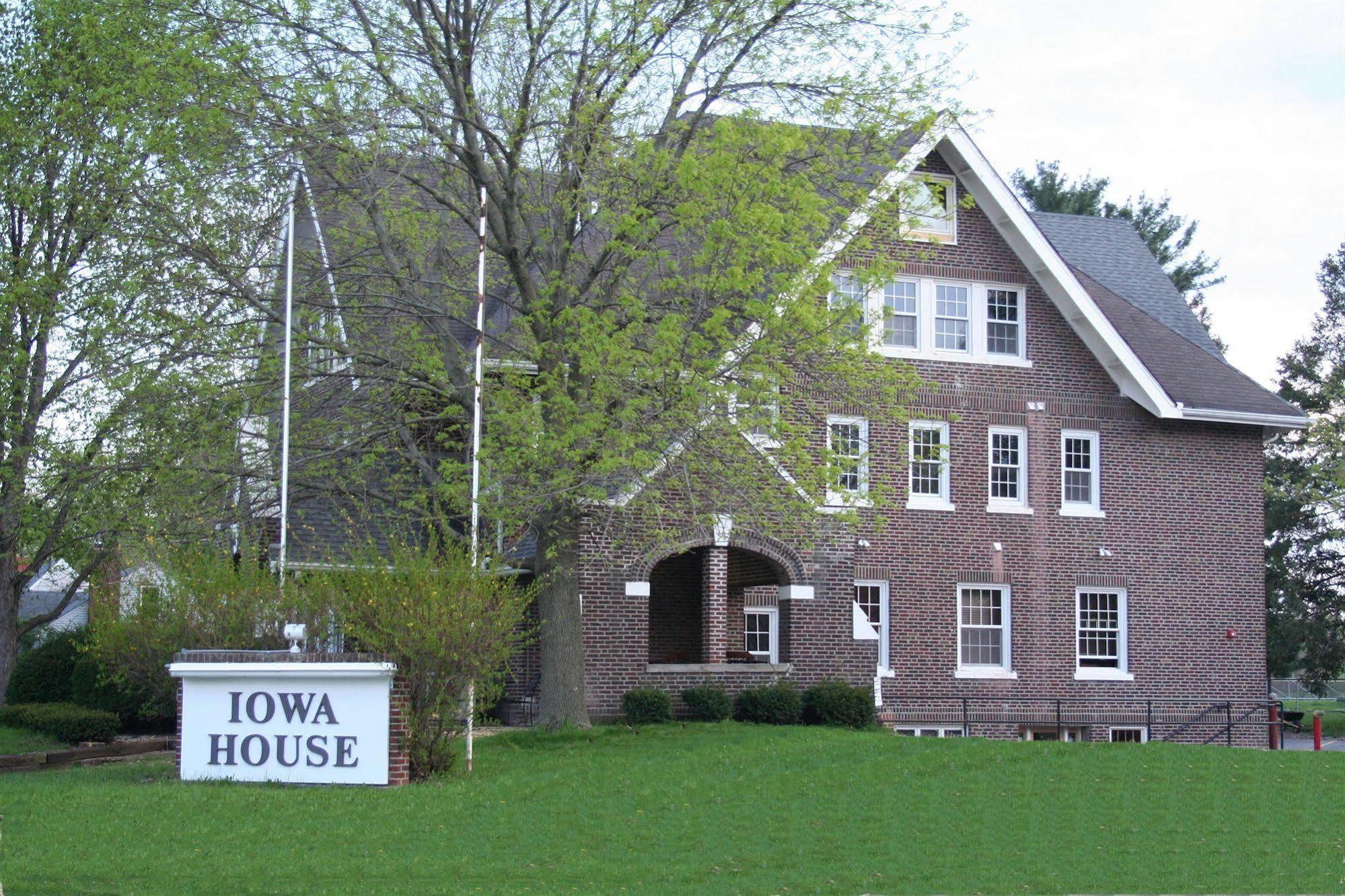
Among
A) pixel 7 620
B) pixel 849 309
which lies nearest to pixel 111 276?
pixel 7 620

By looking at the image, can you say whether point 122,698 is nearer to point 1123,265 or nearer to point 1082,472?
point 1082,472

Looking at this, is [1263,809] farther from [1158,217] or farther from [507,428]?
[1158,217]

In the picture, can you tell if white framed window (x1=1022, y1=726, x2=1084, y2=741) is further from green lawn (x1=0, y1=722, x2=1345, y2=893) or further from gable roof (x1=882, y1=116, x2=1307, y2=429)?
green lawn (x1=0, y1=722, x2=1345, y2=893)

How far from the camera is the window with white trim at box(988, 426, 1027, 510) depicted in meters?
29.2

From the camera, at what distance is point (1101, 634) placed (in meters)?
29.6

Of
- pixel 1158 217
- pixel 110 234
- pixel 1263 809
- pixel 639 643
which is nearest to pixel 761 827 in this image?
pixel 1263 809

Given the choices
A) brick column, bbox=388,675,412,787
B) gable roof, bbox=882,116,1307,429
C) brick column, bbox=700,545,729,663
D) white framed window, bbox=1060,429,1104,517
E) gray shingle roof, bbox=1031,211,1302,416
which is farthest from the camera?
gray shingle roof, bbox=1031,211,1302,416

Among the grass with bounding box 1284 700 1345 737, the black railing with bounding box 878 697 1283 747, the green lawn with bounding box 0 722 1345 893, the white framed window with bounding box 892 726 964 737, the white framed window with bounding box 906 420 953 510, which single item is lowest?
the grass with bounding box 1284 700 1345 737

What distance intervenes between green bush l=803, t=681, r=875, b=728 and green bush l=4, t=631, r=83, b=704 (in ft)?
41.8

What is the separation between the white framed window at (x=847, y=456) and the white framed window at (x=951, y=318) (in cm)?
257

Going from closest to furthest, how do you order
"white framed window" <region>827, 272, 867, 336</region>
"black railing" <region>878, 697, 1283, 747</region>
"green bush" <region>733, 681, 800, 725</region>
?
"white framed window" <region>827, 272, 867, 336</region> < "green bush" <region>733, 681, 800, 725</region> < "black railing" <region>878, 697, 1283, 747</region>

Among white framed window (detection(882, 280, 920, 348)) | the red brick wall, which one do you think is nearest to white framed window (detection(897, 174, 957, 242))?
the red brick wall

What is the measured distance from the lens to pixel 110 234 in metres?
20.9

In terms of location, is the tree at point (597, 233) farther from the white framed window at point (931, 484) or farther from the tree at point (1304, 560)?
the tree at point (1304, 560)
